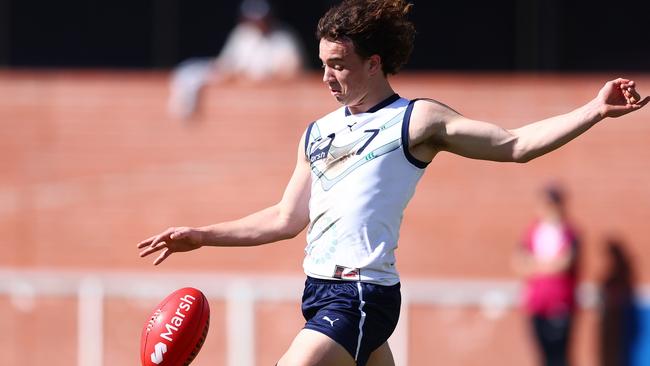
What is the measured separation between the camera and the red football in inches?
193

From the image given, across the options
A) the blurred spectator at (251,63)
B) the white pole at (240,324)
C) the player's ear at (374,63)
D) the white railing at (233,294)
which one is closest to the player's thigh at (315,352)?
the player's ear at (374,63)

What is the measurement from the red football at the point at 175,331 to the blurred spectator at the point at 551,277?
530 centimetres

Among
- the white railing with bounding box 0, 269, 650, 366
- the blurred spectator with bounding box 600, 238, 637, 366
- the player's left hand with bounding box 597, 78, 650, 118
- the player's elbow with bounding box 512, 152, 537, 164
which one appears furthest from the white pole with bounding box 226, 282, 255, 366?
the player's left hand with bounding box 597, 78, 650, 118

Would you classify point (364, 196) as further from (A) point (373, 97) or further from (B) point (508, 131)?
(B) point (508, 131)

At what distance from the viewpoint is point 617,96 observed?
4.59m

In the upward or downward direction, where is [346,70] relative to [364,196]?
upward

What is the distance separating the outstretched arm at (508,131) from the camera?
4547mm

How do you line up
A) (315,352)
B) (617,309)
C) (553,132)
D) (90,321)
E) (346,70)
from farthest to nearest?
(90,321)
(617,309)
(346,70)
(553,132)
(315,352)

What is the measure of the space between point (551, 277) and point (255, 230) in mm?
5364

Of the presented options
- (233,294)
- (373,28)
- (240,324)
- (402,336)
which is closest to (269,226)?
(373,28)

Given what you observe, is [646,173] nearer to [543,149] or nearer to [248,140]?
[248,140]

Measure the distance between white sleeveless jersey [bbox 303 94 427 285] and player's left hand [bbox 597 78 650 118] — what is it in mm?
687

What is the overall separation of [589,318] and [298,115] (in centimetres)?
304

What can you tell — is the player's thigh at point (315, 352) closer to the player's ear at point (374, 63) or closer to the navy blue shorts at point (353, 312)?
the navy blue shorts at point (353, 312)
